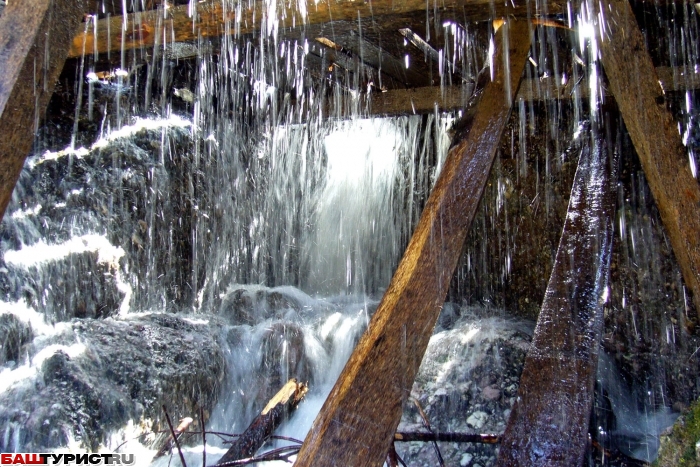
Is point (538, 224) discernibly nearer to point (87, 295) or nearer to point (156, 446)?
point (156, 446)

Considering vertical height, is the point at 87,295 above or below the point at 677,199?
below

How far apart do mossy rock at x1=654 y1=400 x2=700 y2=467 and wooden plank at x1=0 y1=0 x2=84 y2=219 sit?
2775mm

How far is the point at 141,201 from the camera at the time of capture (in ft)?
19.4

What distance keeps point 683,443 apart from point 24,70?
3.00 m

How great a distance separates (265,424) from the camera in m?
3.41

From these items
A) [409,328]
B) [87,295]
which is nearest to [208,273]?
[87,295]

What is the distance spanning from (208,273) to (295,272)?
193cm

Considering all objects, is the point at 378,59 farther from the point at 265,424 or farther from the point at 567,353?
the point at 567,353

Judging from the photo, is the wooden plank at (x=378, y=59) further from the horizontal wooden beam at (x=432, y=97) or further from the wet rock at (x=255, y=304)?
the wet rock at (x=255, y=304)

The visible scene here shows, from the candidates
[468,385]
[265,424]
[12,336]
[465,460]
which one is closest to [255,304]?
[12,336]

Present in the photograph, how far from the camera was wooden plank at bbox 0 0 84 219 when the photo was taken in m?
1.99

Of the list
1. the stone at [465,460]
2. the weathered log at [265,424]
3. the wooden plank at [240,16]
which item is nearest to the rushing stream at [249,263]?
the stone at [465,460]

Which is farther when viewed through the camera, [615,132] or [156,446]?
[156,446]

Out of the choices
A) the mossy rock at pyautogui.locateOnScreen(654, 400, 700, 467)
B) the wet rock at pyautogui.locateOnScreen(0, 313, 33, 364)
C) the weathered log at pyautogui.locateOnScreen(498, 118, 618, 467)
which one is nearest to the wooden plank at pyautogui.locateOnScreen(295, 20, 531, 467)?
the weathered log at pyautogui.locateOnScreen(498, 118, 618, 467)
